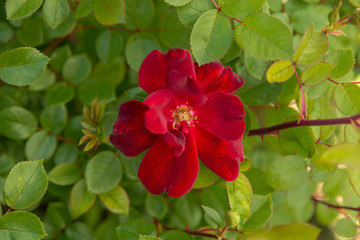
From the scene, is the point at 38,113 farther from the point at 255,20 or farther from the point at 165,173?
the point at 255,20

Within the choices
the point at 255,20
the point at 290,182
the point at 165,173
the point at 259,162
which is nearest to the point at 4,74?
the point at 165,173

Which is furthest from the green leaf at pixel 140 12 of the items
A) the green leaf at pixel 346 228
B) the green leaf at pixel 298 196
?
A: the green leaf at pixel 346 228

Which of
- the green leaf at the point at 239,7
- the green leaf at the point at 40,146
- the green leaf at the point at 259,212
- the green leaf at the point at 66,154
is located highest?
the green leaf at the point at 239,7

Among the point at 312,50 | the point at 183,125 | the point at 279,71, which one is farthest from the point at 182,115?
the point at 312,50

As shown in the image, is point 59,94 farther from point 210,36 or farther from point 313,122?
point 313,122

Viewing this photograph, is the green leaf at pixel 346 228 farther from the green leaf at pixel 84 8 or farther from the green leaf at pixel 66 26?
the green leaf at pixel 66 26

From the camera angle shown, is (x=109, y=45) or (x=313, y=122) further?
(x=109, y=45)

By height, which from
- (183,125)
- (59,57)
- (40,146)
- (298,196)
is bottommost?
(298,196)
